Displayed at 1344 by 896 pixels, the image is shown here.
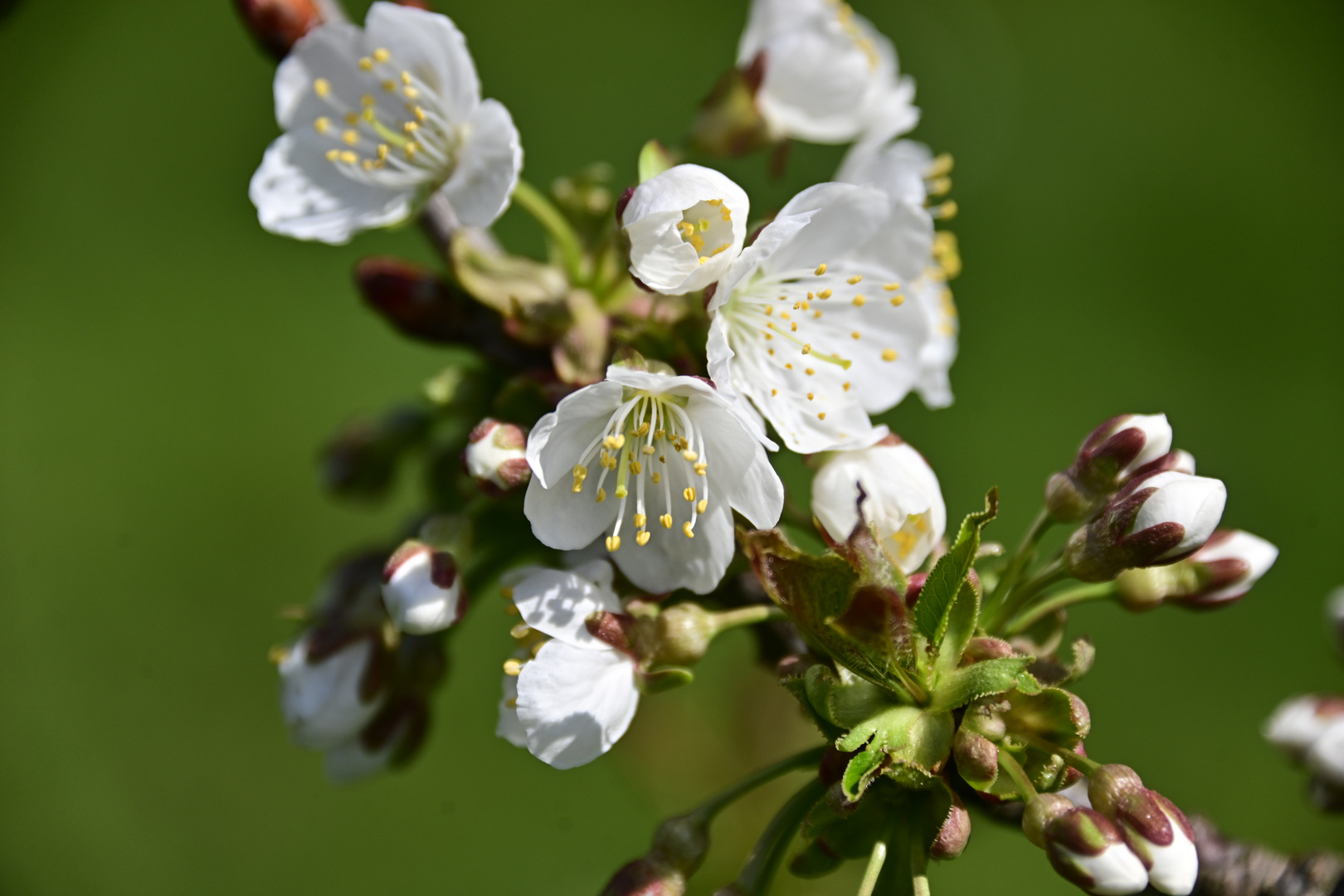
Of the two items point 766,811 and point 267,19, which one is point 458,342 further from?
point 766,811

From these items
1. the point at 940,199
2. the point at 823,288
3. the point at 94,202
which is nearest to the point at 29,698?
the point at 94,202

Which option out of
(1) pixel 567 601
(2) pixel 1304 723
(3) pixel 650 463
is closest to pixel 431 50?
(3) pixel 650 463

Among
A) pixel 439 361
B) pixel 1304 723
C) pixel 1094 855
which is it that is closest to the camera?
pixel 1094 855

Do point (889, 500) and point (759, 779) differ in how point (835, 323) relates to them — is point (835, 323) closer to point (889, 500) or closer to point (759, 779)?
point (889, 500)

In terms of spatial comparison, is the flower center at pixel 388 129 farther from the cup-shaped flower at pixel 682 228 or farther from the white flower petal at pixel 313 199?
the cup-shaped flower at pixel 682 228

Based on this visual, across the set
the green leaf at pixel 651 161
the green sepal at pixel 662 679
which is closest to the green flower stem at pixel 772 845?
A: the green sepal at pixel 662 679

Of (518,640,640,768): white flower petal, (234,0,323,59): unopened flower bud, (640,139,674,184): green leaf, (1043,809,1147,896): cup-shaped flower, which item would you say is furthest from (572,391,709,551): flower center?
(234,0,323,59): unopened flower bud
